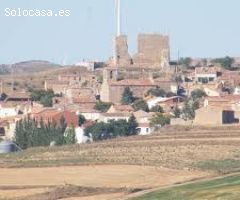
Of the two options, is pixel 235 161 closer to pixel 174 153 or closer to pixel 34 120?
pixel 174 153

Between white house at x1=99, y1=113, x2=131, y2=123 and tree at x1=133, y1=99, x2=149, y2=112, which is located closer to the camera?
white house at x1=99, y1=113, x2=131, y2=123

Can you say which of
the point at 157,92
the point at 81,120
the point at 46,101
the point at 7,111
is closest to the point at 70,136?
the point at 81,120

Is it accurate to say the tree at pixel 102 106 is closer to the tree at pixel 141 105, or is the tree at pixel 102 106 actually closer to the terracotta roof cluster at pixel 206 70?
the tree at pixel 141 105

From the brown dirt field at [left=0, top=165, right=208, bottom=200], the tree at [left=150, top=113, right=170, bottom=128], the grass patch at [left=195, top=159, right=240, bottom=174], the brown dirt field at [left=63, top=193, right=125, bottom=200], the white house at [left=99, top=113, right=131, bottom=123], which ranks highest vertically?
the white house at [left=99, top=113, right=131, bottom=123]

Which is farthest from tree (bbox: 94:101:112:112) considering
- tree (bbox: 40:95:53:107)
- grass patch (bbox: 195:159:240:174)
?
grass patch (bbox: 195:159:240:174)

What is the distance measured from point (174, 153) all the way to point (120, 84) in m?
52.7

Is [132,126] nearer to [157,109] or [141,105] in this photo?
[157,109]

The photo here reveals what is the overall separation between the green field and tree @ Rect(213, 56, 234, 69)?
89.5 m

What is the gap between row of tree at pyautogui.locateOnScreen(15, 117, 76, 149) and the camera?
70.2m

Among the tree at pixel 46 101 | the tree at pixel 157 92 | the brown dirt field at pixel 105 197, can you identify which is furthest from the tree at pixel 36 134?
the brown dirt field at pixel 105 197

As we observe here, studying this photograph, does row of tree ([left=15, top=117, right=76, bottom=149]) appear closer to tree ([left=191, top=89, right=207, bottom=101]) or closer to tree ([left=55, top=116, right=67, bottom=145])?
tree ([left=55, top=116, right=67, bottom=145])

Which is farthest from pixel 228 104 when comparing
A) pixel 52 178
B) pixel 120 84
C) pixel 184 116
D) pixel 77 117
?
pixel 52 178

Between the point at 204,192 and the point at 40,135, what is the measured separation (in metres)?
37.1

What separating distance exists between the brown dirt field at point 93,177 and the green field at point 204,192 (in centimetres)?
197
